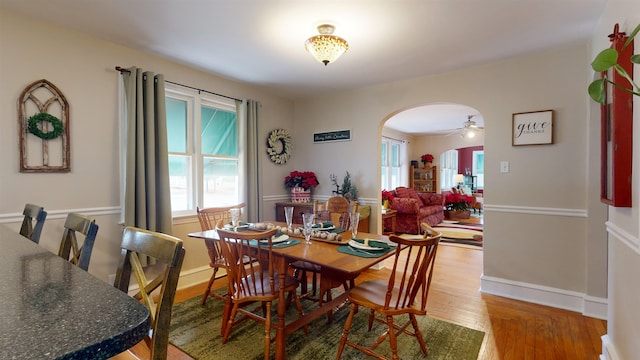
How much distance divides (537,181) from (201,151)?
3548mm

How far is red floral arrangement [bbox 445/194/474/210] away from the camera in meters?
7.98

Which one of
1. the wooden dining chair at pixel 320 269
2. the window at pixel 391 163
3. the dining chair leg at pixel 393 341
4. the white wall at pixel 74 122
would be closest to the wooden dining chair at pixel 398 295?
the dining chair leg at pixel 393 341

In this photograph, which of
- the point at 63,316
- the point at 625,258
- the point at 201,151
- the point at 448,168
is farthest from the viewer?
the point at 448,168

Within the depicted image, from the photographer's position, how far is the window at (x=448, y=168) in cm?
981

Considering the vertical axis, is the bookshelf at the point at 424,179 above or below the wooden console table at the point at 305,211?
above

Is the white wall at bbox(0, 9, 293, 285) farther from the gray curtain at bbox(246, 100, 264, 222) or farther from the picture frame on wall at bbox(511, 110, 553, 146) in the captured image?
the picture frame on wall at bbox(511, 110, 553, 146)

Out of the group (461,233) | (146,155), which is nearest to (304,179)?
(146,155)

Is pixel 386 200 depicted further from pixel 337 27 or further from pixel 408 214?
pixel 337 27

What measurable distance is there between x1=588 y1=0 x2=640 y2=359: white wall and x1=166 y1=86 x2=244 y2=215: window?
347 centimetres

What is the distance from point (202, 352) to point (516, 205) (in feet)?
10.1

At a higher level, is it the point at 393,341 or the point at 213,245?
the point at 213,245

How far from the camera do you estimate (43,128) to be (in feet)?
7.80

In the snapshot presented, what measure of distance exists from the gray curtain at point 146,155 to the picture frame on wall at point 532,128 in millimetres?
3475

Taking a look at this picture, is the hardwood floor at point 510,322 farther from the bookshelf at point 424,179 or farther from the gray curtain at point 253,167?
the bookshelf at point 424,179
